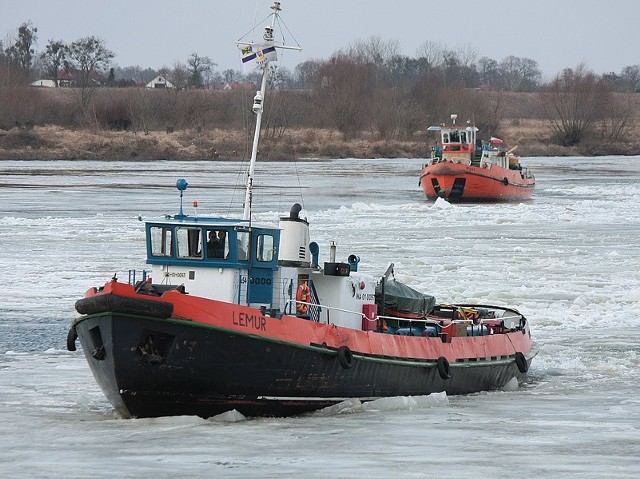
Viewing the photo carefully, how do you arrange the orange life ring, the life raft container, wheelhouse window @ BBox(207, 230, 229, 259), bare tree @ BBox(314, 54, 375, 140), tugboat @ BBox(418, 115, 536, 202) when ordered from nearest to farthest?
the life raft container < wheelhouse window @ BBox(207, 230, 229, 259) < the orange life ring < tugboat @ BBox(418, 115, 536, 202) < bare tree @ BBox(314, 54, 375, 140)

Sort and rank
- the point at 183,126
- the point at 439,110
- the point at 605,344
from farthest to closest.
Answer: the point at 439,110
the point at 183,126
the point at 605,344

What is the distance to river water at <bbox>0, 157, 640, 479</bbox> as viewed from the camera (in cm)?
1395

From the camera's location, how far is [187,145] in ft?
323

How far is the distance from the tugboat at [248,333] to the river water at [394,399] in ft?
1.20

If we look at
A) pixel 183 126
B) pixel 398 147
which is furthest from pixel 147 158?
pixel 398 147

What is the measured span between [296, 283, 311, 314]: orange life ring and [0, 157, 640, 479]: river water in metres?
1.52

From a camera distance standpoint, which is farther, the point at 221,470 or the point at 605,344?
the point at 605,344

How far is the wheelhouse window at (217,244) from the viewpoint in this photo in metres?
16.3

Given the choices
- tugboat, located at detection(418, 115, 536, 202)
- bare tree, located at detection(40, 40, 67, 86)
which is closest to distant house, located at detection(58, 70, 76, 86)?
bare tree, located at detection(40, 40, 67, 86)

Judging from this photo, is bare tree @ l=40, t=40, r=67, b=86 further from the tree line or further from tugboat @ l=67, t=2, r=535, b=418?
tugboat @ l=67, t=2, r=535, b=418

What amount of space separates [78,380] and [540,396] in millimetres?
7258

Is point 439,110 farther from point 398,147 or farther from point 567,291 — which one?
point 567,291

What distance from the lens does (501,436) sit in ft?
50.9

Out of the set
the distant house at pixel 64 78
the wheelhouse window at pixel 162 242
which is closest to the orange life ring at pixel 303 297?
the wheelhouse window at pixel 162 242
